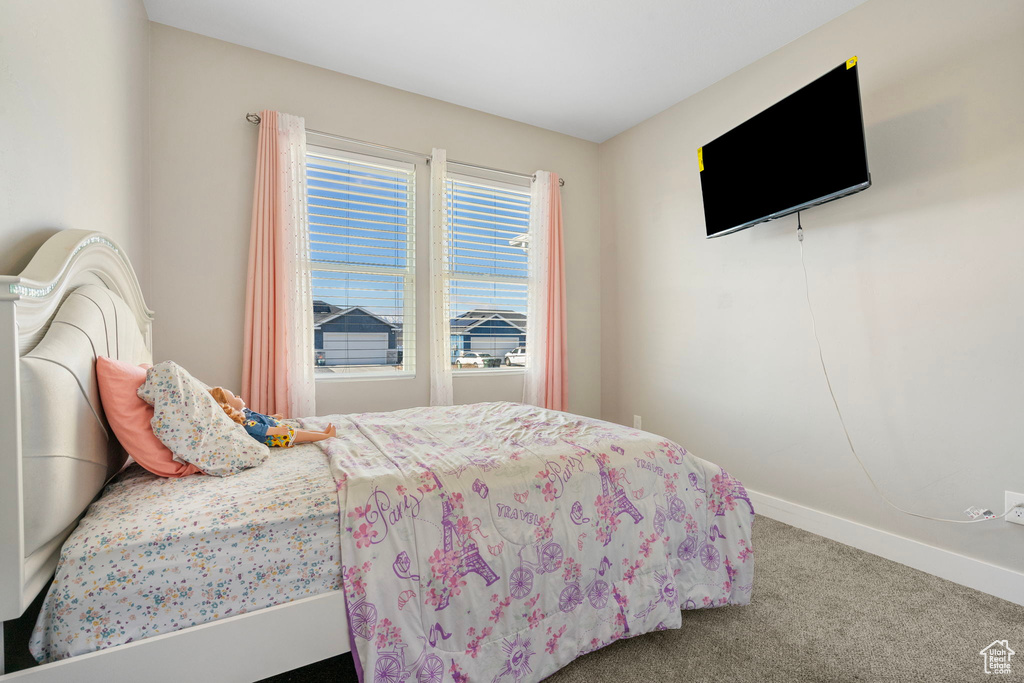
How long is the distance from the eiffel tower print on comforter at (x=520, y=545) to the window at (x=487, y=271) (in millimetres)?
1707

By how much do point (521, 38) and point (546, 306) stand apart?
6.03 ft

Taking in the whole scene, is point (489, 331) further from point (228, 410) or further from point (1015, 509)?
point (1015, 509)

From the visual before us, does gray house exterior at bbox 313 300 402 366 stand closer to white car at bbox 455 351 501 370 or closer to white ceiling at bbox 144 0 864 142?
white car at bbox 455 351 501 370

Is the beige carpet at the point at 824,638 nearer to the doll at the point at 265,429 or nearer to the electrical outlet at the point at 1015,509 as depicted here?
the electrical outlet at the point at 1015,509

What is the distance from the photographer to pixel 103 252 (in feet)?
5.27

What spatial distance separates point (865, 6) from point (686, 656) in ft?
10.3

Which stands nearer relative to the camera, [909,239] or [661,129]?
[909,239]

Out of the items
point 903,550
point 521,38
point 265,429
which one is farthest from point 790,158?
point 265,429

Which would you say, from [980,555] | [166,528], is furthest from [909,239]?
[166,528]

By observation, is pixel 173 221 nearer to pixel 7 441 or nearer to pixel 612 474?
pixel 7 441

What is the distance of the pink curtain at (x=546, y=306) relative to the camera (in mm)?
3730

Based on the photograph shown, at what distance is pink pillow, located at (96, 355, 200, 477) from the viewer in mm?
1307

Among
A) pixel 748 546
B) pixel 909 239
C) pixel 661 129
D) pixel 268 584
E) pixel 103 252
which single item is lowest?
pixel 748 546

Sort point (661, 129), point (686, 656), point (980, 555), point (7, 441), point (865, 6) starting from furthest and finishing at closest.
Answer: point (661, 129) < point (865, 6) < point (980, 555) < point (686, 656) < point (7, 441)
